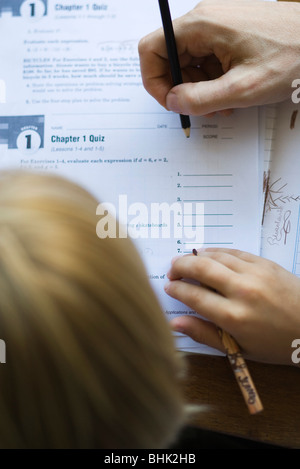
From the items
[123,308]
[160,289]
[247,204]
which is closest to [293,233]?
[247,204]

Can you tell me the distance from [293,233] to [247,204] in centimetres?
6

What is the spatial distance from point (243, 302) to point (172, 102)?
0.81 ft

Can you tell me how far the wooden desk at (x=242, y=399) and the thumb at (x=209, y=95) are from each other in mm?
289

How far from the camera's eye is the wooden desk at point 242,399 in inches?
18.4

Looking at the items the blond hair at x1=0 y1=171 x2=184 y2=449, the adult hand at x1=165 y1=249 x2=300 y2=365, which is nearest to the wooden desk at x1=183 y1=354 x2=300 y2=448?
the adult hand at x1=165 y1=249 x2=300 y2=365

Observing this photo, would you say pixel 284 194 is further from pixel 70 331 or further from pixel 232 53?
pixel 70 331

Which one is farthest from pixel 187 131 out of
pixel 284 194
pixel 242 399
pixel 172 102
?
pixel 242 399

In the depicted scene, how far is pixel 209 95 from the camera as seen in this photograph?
0.49m

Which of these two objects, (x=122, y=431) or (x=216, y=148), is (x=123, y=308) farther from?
(x=216, y=148)

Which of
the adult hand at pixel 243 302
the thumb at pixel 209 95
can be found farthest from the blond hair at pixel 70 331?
the thumb at pixel 209 95

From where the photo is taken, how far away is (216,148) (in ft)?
1.72
